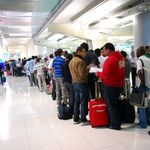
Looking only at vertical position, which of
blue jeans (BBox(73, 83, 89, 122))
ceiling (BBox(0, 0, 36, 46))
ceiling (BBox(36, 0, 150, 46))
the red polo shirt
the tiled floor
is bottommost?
the tiled floor

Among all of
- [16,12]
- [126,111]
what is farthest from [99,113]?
[16,12]

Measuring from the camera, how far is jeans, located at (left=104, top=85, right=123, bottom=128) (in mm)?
3946

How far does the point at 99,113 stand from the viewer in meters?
4.18

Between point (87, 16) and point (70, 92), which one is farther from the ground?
point (87, 16)

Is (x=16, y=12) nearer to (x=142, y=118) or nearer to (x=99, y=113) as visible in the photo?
(x=99, y=113)

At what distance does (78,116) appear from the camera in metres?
4.61

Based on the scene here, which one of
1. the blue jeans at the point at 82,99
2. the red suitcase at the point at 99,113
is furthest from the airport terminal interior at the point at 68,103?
the blue jeans at the point at 82,99

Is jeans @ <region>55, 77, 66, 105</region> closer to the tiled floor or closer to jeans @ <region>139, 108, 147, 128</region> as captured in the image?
the tiled floor

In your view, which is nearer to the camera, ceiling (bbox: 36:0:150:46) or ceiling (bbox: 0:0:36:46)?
ceiling (bbox: 36:0:150:46)

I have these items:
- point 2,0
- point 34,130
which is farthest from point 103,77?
point 2,0

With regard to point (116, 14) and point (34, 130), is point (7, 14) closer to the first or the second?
point (116, 14)

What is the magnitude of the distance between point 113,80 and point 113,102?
383 mm

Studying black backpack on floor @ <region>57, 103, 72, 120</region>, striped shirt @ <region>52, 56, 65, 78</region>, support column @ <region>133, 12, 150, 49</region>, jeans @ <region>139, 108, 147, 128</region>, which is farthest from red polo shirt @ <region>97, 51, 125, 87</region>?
support column @ <region>133, 12, 150, 49</region>

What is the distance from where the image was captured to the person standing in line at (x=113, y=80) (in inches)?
152
